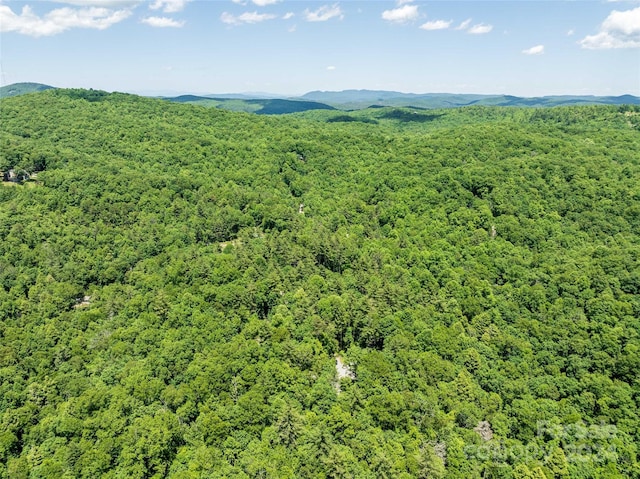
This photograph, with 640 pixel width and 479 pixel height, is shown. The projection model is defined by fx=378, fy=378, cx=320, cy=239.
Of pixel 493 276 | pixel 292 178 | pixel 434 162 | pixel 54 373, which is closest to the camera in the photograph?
pixel 54 373

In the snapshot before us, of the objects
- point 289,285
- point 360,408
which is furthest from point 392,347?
point 289,285

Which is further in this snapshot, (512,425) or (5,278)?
(5,278)

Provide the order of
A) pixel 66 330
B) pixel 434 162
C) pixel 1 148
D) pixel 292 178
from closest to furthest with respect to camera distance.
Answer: pixel 66 330 → pixel 1 148 → pixel 434 162 → pixel 292 178

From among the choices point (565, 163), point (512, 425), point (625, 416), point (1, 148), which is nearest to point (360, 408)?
point (512, 425)

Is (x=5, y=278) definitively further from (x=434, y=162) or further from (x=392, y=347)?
(x=434, y=162)

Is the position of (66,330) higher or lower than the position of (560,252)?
lower

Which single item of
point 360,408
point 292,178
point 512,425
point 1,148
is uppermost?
point 1,148
